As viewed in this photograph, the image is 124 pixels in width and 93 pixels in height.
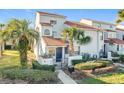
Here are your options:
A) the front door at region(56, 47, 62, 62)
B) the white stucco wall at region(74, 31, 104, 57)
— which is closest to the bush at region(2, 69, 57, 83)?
the front door at region(56, 47, 62, 62)

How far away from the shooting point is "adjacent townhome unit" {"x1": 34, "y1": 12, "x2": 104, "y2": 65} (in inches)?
427

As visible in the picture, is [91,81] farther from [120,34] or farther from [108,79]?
[120,34]

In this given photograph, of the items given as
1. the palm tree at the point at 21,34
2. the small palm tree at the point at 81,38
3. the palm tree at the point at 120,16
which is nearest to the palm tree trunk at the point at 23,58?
the palm tree at the point at 21,34

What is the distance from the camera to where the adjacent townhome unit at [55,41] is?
35.6 feet

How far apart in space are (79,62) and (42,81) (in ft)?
5.72

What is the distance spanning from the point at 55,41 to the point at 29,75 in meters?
1.79

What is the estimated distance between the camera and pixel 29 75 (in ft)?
33.4

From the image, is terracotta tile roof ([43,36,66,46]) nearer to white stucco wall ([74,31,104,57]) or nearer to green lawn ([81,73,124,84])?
white stucco wall ([74,31,104,57])

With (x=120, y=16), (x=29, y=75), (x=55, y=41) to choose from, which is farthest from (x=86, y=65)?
(x=29, y=75)

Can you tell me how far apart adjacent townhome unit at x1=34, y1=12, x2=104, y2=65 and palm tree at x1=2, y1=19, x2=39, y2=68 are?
32 centimetres

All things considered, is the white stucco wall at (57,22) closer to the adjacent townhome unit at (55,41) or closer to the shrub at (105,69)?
the adjacent townhome unit at (55,41)

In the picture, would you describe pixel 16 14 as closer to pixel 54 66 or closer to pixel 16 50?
pixel 16 50
